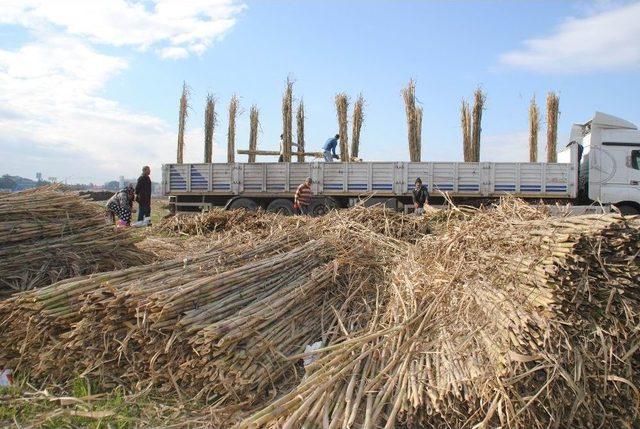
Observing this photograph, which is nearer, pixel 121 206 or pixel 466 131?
pixel 121 206

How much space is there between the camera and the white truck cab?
570 inches

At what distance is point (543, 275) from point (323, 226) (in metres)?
3.68

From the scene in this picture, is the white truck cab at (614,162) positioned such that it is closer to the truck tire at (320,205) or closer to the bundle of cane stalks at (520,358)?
the truck tire at (320,205)

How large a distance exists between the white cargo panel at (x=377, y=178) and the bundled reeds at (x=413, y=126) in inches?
77.6

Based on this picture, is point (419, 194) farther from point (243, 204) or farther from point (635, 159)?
point (635, 159)

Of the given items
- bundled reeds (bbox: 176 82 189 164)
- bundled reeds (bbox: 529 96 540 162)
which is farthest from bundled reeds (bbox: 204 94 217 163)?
bundled reeds (bbox: 529 96 540 162)

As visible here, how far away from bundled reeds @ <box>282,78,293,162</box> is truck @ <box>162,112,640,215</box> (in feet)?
6.48

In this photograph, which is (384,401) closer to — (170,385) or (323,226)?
(170,385)

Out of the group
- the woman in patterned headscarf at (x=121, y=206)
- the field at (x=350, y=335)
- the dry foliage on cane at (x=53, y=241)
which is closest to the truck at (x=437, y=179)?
the woman in patterned headscarf at (x=121, y=206)

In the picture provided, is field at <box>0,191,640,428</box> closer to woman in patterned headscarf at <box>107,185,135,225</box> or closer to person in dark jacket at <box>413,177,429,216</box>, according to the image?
woman in patterned headscarf at <box>107,185,135,225</box>

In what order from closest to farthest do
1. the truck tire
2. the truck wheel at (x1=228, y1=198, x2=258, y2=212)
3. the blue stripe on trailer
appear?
the blue stripe on trailer → the truck tire → the truck wheel at (x1=228, y1=198, x2=258, y2=212)

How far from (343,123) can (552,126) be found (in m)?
7.24

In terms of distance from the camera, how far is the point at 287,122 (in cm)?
1900

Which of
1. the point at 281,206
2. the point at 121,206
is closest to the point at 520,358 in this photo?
the point at 121,206
